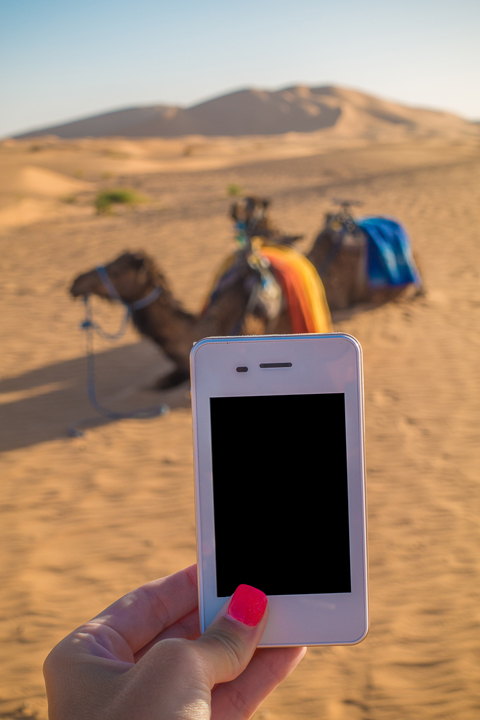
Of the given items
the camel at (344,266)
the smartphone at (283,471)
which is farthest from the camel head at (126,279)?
the smartphone at (283,471)

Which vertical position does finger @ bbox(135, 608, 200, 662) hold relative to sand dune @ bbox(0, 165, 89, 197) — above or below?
below

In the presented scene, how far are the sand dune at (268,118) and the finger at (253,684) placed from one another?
92.9 metres

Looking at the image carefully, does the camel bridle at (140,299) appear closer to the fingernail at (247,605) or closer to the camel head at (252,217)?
the camel head at (252,217)

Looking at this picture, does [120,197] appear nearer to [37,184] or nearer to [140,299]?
[37,184]

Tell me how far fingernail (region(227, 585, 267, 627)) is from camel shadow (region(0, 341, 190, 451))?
3459 millimetres

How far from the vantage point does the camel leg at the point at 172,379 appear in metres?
5.28

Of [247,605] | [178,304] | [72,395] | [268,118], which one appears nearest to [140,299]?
[178,304]

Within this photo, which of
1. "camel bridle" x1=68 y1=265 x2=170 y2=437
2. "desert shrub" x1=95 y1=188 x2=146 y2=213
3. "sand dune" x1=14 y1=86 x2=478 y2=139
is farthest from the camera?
"sand dune" x1=14 y1=86 x2=478 y2=139

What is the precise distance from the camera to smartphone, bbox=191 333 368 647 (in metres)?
1.49

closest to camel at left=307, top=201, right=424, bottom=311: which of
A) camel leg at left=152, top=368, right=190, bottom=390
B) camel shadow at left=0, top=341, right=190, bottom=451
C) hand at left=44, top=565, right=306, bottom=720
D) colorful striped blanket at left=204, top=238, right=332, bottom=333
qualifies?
colorful striped blanket at left=204, top=238, right=332, bottom=333

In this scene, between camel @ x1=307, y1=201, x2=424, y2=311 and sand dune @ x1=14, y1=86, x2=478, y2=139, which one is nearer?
camel @ x1=307, y1=201, x2=424, y2=311

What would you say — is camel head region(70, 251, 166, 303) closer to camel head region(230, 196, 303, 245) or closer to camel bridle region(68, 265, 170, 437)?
camel bridle region(68, 265, 170, 437)

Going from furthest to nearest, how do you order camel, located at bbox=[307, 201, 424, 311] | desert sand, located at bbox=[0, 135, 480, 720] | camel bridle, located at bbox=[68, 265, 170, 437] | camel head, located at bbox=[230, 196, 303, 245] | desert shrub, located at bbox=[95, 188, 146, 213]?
desert shrub, located at bbox=[95, 188, 146, 213]
camel, located at bbox=[307, 201, 424, 311]
camel head, located at bbox=[230, 196, 303, 245]
camel bridle, located at bbox=[68, 265, 170, 437]
desert sand, located at bbox=[0, 135, 480, 720]

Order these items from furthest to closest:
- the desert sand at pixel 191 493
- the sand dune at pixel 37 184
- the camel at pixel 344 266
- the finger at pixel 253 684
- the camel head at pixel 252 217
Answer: the sand dune at pixel 37 184, the camel at pixel 344 266, the camel head at pixel 252 217, the desert sand at pixel 191 493, the finger at pixel 253 684
